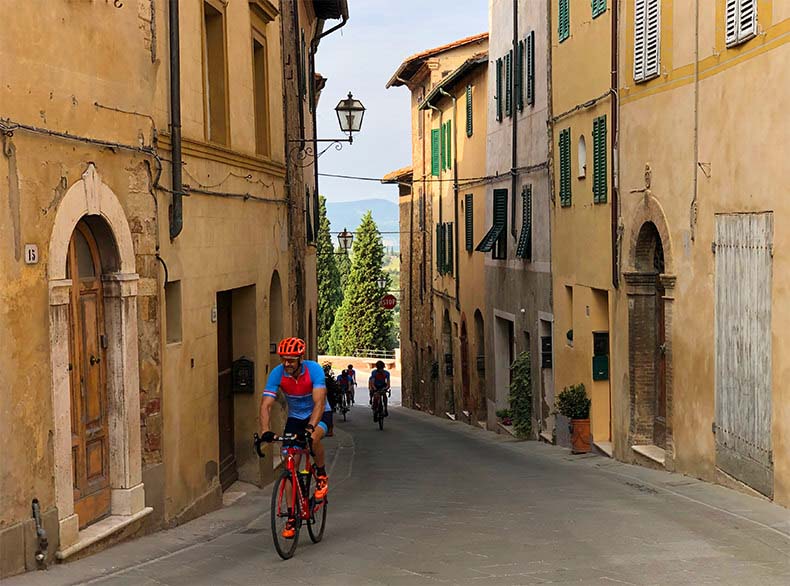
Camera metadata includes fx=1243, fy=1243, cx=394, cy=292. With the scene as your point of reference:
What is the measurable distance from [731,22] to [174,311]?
6.40 meters

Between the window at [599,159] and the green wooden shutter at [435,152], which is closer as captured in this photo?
the window at [599,159]

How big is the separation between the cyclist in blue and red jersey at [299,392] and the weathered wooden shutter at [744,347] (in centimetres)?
450

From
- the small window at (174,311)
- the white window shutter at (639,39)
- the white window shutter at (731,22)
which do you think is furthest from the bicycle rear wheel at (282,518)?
the white window shutter at (639,39)

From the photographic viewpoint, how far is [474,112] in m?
32.9

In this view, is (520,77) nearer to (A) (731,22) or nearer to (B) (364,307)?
(A) (731,22)

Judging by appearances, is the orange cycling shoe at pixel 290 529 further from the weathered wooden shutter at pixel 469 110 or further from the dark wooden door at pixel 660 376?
the weathered wooden shutter at pixel 469 110

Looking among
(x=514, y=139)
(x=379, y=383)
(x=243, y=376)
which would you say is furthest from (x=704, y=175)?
(x=379, y=383)

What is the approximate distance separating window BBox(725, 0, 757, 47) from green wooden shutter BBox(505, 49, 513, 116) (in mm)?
14366

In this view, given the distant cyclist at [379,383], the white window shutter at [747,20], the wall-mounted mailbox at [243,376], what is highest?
the white window shutter at [747,20]

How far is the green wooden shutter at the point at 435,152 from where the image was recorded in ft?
130

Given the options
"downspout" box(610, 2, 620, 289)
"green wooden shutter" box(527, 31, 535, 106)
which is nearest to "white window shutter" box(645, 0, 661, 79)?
"downspout" box(610, 2, 620, 289)

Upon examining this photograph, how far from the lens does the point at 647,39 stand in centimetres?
1606

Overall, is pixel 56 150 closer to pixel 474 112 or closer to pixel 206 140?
pixel 206 140

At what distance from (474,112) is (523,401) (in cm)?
1045
